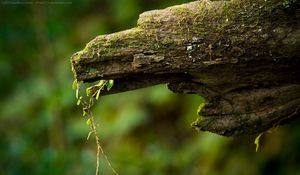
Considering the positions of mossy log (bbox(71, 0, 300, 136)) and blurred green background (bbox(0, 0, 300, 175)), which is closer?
mossy log (bbox(71, 0, 300, 136))

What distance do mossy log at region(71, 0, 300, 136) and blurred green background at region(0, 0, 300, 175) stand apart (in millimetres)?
1802

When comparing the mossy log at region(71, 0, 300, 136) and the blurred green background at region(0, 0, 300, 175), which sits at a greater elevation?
the mossy log at region(71, 0, 300, 136)

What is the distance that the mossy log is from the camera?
1948 millimetres

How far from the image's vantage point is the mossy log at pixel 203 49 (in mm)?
1948

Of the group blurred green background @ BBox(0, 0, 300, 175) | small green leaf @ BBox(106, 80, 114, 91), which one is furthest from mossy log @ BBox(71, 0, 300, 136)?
blurred green background @ BBox(0, 0, 300, 175)

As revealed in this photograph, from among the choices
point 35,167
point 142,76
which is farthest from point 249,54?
point 35,167

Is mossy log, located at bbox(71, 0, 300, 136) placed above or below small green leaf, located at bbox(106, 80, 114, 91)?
above

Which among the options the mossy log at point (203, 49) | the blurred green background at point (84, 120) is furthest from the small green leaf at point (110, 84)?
the blurred green background at point (84, 120)

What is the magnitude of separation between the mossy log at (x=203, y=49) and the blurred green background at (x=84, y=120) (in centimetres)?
180

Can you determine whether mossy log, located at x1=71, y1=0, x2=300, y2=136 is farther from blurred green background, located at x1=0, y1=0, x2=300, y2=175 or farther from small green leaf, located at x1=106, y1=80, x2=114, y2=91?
blurred green background, located at x1=0, y1=0, x2=300, y2=175

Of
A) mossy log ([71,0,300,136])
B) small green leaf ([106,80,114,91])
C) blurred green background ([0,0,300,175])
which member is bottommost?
blurred green background ([0,0,300,175])

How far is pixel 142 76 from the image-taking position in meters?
1.99

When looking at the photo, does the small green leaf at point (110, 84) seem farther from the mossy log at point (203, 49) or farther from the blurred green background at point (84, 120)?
the blurred green background at point (84, 120)

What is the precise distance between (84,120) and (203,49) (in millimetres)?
3076
